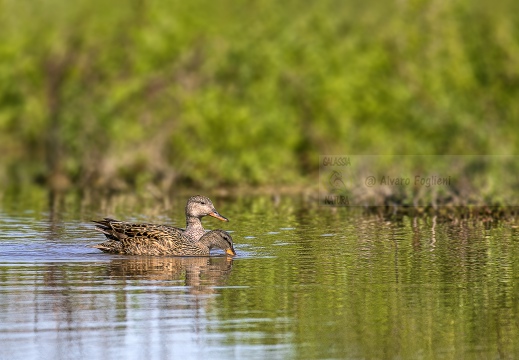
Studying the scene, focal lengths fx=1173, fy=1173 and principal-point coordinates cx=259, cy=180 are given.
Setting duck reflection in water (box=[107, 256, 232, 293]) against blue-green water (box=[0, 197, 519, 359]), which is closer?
blue-green water (box=[0, 197, 519, 359])

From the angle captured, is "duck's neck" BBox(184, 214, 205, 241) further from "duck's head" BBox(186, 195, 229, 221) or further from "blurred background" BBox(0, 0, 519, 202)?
"blurred background" BBox(0, 0, 519, 202)

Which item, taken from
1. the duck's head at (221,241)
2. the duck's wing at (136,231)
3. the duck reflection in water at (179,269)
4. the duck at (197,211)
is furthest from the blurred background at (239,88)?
the duck reflection in water at (179,269)

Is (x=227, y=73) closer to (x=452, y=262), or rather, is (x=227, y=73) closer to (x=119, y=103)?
(x=119, y=103)

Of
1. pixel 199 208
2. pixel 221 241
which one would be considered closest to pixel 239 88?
pixel 199 208

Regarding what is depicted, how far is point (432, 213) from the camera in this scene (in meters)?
25.0

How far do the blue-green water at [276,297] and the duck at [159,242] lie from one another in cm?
25

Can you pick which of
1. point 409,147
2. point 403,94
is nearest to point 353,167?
point 409,147

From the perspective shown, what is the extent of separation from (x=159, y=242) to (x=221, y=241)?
955 millimetres

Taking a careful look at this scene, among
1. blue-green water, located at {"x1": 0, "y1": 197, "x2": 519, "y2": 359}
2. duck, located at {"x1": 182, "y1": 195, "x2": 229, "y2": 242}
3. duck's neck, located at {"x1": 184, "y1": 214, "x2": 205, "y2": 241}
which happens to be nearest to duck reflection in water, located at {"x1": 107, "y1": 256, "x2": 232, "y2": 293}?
blue-green water, located at {"x1": 0, "y1": 197, "x2": 519, "y2": 359}

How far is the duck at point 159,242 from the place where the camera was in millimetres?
18062

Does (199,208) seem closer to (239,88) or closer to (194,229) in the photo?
(194,229)

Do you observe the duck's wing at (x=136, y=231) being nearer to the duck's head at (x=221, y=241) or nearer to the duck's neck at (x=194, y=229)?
the duck's head at (x=221, y=241)

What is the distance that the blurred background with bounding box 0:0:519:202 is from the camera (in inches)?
1449

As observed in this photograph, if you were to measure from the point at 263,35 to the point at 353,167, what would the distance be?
29.9 ft
